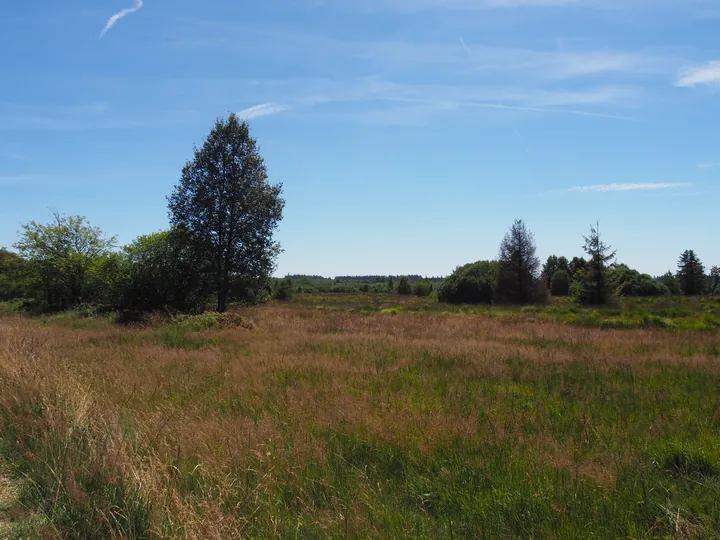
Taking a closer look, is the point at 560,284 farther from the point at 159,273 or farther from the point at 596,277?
the point at 159,273

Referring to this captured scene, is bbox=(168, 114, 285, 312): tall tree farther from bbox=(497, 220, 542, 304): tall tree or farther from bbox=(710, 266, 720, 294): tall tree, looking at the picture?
bbox=(710, 266, 720, 294): tall tree

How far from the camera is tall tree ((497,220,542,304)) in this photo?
123 ft

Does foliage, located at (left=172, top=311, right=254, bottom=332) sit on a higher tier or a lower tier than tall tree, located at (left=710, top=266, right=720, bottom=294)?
lower

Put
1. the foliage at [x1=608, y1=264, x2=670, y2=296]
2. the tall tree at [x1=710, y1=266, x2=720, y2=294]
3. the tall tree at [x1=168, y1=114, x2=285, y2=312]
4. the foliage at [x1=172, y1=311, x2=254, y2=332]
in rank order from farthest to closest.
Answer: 1. the tall tree at [x1=710, y1=266, x2=720, y2=294]
2. the foliage at [x1=608, y1=264, x2=670, y2=296]
3. the tall tree at [x1=168, y1=114, x2=285, y2=312]
4. the foliage at [x1=172, y1=311, x2=254, y2=332]

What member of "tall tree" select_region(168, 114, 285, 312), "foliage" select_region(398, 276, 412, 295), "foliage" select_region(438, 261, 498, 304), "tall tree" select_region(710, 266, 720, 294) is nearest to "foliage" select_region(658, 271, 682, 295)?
"tall tree" select_region(710, 266, 720, 294)

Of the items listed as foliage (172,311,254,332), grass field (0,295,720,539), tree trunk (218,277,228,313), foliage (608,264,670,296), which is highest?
foliage (608,264,670,296)

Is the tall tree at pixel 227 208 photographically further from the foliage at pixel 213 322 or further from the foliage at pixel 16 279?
the foliage at pixel 16 279

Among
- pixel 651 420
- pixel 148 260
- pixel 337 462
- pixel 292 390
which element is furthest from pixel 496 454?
pixel 148 260

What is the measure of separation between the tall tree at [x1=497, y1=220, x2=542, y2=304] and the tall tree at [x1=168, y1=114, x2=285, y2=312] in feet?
80.3

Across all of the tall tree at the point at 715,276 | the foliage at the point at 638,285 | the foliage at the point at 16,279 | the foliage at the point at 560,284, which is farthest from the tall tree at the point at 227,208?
the tall tree at the point at 715,276

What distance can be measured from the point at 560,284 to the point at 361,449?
6162cm

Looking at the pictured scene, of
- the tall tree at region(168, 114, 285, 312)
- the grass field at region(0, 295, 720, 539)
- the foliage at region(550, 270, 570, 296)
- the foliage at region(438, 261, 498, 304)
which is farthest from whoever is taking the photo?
the foliage at region(550, 270, 570, 296)

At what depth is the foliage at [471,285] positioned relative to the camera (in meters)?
44.8

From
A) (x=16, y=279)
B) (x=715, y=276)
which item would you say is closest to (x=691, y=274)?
(x=715, y=276)
